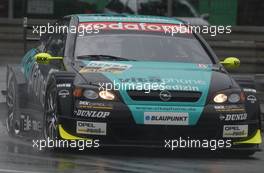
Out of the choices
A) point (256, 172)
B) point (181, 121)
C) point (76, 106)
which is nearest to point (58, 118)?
point (76, 106)

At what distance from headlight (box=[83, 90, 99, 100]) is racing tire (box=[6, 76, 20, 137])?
7.09ft

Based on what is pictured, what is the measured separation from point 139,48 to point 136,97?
52.5 inches

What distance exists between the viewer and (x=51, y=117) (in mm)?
8445

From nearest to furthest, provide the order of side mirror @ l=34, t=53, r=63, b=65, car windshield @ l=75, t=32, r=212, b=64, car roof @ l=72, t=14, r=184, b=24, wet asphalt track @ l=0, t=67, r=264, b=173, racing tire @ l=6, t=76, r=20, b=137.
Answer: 1. wet asphalt track @ l=0, t=67, r=264, b=173
2. side mirror @ l=34, t=53, r=63, b=65
3. car windshield @ l=75, t=32, r=212, b=64
4. car roof @ l=72, t=14, r=184, b=24
5. racing tire @ l=6, t=76, r=20, b=137

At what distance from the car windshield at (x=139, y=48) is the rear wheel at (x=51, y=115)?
68 centimetres

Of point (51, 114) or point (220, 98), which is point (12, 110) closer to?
point (51, 114)

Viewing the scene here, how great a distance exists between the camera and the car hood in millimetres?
8227

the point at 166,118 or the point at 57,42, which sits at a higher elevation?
the point at 57,42

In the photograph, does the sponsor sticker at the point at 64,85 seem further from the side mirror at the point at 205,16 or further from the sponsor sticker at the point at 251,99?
the side mirror at the point at 205,16

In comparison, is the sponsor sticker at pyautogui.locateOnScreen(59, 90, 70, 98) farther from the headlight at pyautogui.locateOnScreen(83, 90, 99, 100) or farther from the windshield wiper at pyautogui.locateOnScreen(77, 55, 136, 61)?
the windshield wiper at pyautogui.locateOnScreen(77, 55, 136, 61)

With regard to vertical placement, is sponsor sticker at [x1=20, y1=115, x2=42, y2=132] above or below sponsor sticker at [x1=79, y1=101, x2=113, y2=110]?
below

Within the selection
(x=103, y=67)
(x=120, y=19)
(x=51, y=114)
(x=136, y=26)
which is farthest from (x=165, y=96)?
(x=120, y=19)

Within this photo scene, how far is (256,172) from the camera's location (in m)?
7.82

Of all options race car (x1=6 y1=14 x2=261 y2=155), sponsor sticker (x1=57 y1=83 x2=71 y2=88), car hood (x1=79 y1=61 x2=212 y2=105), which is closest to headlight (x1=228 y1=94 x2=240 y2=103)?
race car (x1=6 y1=14 x2=261 y2=155)
